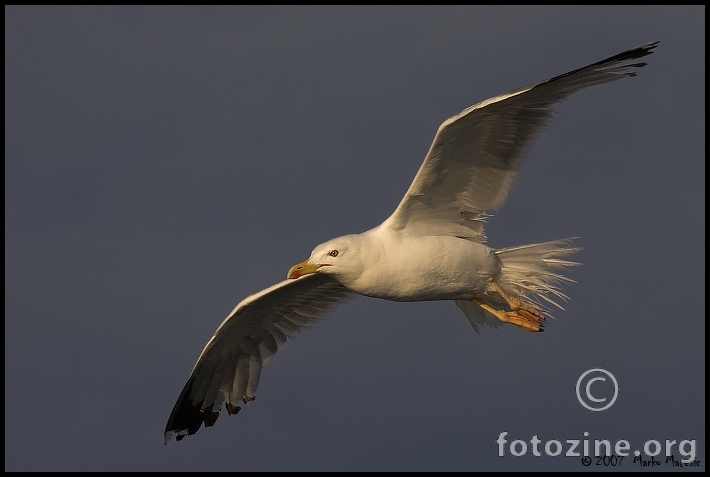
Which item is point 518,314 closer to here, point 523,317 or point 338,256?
point 523,317

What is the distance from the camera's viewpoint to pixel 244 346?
56.2 ft

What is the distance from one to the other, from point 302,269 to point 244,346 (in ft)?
8.97

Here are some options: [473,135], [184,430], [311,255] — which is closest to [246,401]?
[184,430]

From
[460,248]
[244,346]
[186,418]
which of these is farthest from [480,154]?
[186,418]

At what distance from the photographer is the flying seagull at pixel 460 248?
1444 centimetres

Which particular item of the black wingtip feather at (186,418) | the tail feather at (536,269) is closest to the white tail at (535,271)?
the tail feather at (536,269)

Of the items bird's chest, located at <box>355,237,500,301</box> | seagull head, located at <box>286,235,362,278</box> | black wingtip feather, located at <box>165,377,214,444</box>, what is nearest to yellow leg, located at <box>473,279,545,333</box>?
bird's chest, located at <box>355,237,500,301</box>

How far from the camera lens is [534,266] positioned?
51.6 ft

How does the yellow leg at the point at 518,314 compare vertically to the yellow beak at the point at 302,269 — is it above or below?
below

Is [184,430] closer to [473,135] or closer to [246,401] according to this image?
[246,401]

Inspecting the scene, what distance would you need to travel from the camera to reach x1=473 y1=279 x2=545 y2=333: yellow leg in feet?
50.8

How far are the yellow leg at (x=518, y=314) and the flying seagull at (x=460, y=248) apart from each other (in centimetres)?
1

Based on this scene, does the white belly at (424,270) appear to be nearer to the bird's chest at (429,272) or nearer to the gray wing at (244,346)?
the bird's chest at (429,272)

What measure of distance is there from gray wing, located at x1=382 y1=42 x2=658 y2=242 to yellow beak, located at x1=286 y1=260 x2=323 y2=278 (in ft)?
3.01
